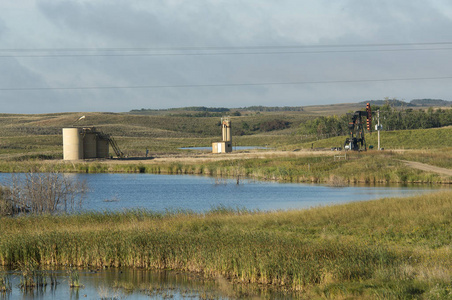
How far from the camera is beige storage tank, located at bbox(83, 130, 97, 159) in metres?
77.8

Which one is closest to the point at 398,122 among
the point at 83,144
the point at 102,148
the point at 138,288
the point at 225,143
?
the point at 225,143

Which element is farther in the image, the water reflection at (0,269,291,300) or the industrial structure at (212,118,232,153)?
the industrial structure at (212,118,232,153)

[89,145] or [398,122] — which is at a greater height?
[398,122]

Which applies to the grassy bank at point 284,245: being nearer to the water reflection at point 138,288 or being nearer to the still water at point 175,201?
the water reflection at point 138,288

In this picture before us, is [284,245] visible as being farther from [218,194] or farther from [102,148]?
[102,148]

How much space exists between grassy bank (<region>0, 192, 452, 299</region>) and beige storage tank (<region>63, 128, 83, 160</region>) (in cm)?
5288

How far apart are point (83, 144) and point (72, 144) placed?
6.37 ft

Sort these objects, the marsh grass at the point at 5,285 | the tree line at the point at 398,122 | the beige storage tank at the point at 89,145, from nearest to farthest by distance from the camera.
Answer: the marsh grass at the point at 5,285 → the beige storage tank at the point at 89,145 → the tree line at the point at 398,122

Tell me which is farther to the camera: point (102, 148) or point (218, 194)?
point (102, 148)

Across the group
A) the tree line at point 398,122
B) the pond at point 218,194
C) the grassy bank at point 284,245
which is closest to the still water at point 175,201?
the pond at point 218,194

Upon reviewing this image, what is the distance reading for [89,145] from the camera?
78188mm

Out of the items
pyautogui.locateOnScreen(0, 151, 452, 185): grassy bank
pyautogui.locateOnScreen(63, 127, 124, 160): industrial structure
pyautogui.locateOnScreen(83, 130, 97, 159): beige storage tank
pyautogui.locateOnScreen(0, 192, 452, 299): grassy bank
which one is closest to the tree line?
pyautogui.locateOnScreen(63, 127, 124, 160): industrial structure

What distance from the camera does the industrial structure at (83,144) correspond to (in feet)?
249

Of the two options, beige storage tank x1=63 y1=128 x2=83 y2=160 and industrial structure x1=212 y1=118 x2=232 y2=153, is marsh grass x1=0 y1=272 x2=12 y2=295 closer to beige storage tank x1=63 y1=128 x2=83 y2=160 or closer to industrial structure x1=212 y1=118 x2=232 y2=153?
beige storage tank x1=63 y1=128 x2=83 y2=160
